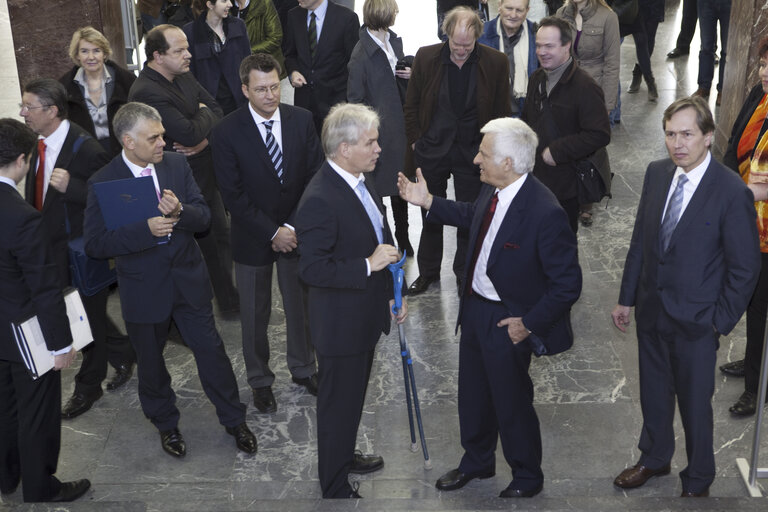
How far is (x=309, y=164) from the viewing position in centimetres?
512

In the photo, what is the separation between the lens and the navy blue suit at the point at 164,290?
177 inches

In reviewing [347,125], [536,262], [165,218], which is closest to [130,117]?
[165,218]

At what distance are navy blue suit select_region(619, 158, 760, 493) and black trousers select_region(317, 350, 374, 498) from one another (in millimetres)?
1315

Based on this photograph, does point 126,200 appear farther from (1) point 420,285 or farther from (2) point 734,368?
(2) point 734,368

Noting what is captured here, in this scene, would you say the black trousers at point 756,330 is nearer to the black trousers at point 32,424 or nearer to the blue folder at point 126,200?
the blue folder at point 126,200

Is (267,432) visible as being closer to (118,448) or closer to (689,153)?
(118,448)

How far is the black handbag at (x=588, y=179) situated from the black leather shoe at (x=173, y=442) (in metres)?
2.78

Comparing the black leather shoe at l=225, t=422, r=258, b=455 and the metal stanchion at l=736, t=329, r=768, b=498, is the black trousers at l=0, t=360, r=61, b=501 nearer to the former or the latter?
the black leather shoe at l=225, t=422, r=258, b=455

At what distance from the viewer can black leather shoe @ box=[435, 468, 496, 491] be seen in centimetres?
450

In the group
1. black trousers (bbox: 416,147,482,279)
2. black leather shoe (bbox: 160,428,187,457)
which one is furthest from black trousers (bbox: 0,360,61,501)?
→ black trousers (bbox: 416,147,482,279)

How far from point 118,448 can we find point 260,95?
79.8 inches

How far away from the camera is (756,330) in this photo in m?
4.96

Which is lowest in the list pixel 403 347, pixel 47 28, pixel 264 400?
pixel 264 400

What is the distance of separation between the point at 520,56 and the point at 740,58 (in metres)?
2.50
